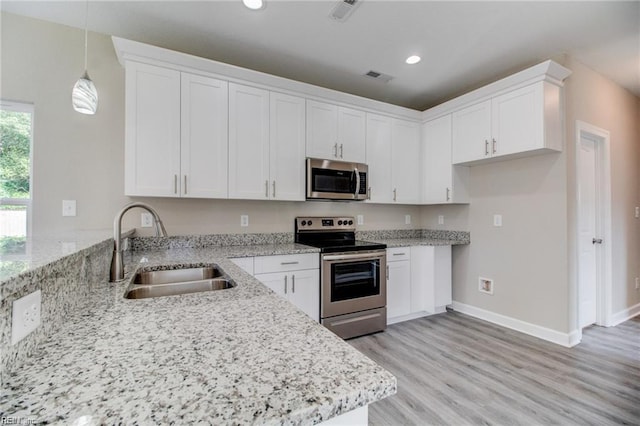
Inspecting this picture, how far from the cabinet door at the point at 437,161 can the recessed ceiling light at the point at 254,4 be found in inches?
94.5

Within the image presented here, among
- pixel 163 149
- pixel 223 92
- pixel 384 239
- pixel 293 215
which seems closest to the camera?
pixel 163 149

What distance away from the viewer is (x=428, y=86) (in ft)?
11.4

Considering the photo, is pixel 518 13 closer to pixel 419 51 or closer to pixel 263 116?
pixel 419 51

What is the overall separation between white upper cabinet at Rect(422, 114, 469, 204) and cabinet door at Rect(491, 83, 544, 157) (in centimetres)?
53

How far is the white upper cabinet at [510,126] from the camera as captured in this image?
102 inches

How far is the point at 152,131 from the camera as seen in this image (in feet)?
7.81

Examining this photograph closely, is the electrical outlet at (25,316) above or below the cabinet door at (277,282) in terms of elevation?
above

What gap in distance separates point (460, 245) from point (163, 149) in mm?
3429

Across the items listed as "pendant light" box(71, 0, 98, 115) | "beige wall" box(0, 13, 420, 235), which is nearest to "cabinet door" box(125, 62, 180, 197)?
"beige wall" box(0, 13, 420, 235)

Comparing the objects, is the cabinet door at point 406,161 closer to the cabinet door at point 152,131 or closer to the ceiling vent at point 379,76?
the ceiling vent at point 379,76

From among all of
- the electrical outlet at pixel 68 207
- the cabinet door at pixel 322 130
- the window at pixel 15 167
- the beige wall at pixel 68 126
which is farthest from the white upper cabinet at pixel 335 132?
the window at pixel 15 167

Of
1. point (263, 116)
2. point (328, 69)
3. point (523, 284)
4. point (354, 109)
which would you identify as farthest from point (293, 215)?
point (523, 284)

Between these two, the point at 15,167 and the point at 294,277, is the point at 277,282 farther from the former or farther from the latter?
the point at 15,167

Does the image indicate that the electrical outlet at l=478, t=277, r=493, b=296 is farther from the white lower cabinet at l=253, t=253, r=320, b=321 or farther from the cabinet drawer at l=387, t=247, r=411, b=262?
the white lower cabinet at l=253, t=253, r=320, b=321
